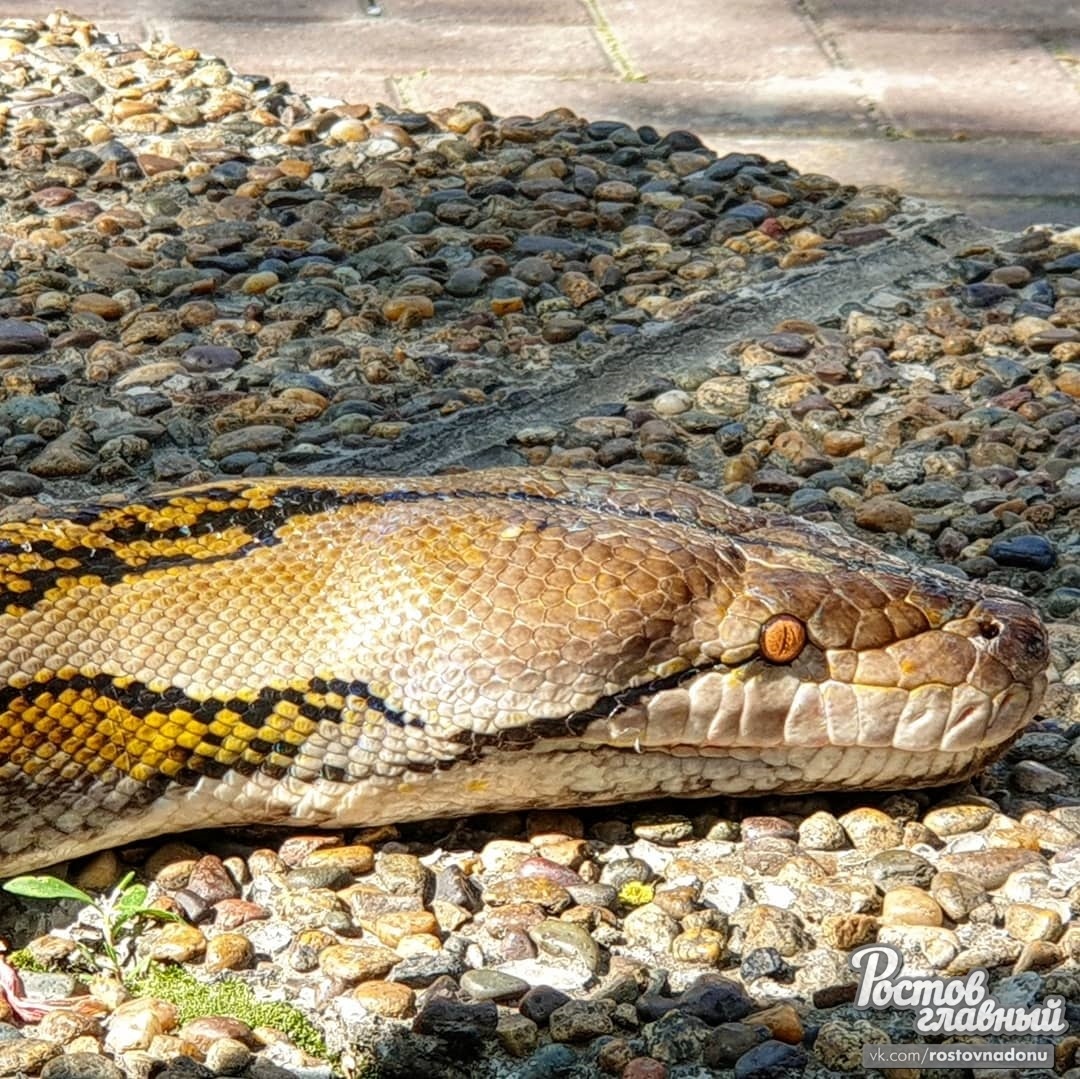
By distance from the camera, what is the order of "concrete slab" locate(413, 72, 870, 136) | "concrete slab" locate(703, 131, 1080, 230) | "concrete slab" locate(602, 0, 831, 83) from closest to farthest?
"concrete slab" locate(703, 131, 1080, 230) → "concrete slab" locate(413, 72, 870, 136) → "concrete slab" locate(602, 0, 831, 83)

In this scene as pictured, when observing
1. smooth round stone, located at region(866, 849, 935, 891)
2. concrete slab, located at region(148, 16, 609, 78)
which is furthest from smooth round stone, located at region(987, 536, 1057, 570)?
concrete slab, located at region(148, 16, 609, 78)

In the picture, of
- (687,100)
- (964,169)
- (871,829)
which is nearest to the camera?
(871,829)

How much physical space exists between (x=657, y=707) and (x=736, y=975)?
59 centimetres

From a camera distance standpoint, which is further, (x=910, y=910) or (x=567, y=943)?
(x=910, y=910)

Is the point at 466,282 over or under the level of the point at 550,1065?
under

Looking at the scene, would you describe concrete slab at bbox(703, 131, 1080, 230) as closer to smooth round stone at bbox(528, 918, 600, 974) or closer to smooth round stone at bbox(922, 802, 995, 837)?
smooth round stone at bbox(922, 802, 995, 837)

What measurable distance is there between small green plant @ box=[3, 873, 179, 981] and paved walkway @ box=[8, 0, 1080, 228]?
17.2ft

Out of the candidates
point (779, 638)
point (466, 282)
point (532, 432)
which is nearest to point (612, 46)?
point (466, 282)

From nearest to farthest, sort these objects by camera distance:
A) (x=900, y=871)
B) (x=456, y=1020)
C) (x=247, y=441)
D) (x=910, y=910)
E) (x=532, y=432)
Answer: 1. (x=456, y=1020)
2. (x=910, y=910)
3. (x=900, y=871)
4. (x=247, y=441)
5. (x=532, y=432)

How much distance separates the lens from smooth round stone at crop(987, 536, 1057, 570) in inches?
213

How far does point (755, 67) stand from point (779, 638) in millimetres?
5896

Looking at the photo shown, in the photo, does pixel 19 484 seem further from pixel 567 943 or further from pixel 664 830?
pixel 567 943

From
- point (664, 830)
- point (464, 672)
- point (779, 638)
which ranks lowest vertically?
point (664, 830)

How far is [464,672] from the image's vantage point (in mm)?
4027
